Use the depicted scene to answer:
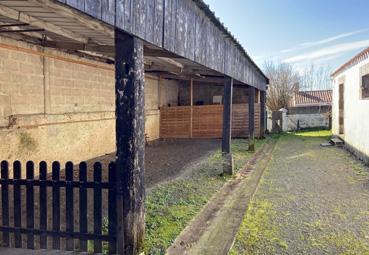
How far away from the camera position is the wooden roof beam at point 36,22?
5047 millimetres

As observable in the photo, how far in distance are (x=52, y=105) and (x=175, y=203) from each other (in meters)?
4.77

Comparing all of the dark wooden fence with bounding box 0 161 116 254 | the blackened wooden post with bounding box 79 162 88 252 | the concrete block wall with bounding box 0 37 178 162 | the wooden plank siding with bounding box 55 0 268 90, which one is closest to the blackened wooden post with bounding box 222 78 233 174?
the wooden plank siding with bounding box 55 0 268 90

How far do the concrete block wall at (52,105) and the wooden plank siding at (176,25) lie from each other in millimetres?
4139

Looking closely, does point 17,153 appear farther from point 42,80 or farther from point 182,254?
point 182,254

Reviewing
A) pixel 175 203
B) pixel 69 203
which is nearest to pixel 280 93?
pixel 175 203

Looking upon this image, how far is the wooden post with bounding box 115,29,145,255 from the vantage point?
11.9 feet

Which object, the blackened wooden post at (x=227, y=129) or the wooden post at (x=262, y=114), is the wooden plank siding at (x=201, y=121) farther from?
the blackened wooden post at (x=227, y=129)

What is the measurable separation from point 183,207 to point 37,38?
5.13 meters

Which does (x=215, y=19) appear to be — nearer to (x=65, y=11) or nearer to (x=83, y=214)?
(x=65, y=11)

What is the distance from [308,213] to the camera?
567cm

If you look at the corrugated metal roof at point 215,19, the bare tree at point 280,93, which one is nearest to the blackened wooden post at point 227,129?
the corrugated metal roof at point 215,19

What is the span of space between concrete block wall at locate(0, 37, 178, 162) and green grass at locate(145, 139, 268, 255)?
130 inches

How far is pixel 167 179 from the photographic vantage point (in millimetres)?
8297

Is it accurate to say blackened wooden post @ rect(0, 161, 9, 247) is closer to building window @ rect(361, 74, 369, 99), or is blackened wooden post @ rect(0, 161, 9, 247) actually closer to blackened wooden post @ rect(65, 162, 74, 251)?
blackened wooden post @ rect(65, 162, 74, 251)
